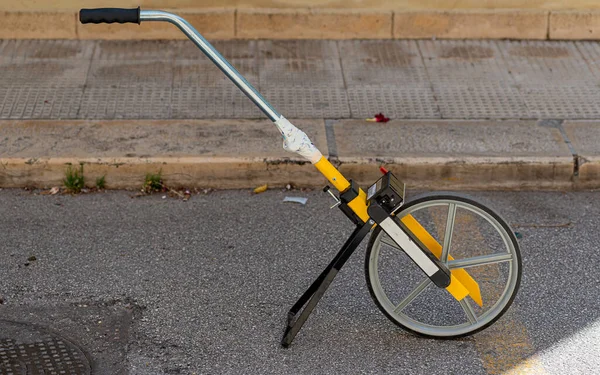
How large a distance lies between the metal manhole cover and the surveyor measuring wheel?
3.23 ft

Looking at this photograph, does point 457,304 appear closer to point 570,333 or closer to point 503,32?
point 570,333

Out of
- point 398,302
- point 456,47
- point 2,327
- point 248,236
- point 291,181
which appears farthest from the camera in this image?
point 456,47

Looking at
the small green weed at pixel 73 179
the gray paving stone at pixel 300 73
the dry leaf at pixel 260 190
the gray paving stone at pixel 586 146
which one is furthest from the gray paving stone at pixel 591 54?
the small green weed at pixel 73 179

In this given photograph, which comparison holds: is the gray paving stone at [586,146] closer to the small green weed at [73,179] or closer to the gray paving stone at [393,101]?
the gray paving stone at [393,101]

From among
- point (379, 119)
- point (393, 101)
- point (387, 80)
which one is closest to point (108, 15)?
point (379, 119)

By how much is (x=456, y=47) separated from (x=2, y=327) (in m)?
4.58

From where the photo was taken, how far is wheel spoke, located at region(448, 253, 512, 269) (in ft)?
14.0

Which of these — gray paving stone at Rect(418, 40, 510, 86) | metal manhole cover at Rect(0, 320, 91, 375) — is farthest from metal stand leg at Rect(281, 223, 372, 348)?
gray paving stone at Rect(418, 40, 510, 86)

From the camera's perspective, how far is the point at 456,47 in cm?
755

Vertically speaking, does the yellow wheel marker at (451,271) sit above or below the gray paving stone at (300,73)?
above

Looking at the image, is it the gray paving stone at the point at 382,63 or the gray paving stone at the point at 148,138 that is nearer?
the gray paving stone at the point at 148,138

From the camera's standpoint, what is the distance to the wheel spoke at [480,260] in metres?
4.26

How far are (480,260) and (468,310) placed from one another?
25 cm

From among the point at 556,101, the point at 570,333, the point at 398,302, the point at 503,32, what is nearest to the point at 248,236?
the point at 398,302
